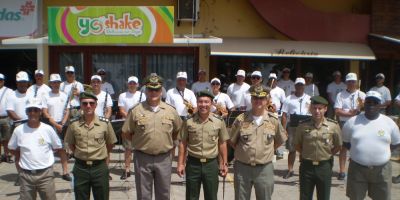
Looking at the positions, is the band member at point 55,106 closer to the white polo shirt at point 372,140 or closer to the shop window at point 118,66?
the shop window at point 118,66

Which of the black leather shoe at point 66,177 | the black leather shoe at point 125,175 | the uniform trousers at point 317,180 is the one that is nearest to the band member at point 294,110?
the uniform trousers at point 317,180

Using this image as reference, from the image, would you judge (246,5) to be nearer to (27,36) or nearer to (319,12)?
(319,12)

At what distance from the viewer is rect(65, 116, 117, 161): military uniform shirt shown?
607 centimetres

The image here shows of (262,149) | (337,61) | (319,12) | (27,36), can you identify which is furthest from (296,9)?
(262,149)

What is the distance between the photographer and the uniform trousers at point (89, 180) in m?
6.03

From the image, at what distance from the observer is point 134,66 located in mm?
13625

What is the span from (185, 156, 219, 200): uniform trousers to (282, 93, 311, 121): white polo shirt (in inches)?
131

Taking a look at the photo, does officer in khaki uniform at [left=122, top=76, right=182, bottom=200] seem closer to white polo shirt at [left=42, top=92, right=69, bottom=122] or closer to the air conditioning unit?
white polo shirt at [left=42, top=92, right=69, bottom=122]

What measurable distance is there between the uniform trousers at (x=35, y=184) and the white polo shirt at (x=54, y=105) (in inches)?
126

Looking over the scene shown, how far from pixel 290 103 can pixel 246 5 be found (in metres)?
5.23

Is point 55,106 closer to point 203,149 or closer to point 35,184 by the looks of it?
point 35,184

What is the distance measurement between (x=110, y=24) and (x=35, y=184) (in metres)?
5.96

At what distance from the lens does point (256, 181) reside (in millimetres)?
5973

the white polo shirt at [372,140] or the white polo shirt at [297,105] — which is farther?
the white polo shirt at [297,105]
